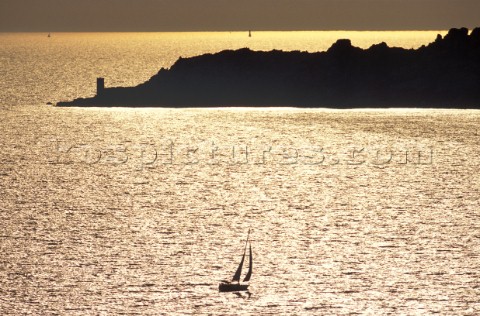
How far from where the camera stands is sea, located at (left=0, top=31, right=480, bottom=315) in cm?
Result: 2734

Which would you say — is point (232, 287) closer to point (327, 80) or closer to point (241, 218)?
point (241, 218)

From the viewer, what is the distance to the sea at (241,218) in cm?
2734

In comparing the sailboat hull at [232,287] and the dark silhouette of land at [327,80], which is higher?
the dark silhouette of land at [327,80]

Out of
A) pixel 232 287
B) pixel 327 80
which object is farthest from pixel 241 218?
pixel 327 80

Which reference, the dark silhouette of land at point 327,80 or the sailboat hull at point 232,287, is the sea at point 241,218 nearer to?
the sailboat hull at point 232,287

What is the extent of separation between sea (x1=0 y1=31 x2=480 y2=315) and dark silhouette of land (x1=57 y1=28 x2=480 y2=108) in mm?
16898

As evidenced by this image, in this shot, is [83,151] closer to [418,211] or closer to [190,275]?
[418,211]

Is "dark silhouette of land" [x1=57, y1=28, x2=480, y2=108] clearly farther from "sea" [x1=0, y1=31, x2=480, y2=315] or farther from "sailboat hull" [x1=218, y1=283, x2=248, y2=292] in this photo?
"sailboat hull" [x1=218, y1=283, x2=248, y2=292]

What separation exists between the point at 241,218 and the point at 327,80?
70.5m

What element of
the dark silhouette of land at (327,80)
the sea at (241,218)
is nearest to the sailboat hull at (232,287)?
the sea at (241,218)

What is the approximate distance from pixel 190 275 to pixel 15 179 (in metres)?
30.9

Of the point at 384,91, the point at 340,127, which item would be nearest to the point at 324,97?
the point at 384,91

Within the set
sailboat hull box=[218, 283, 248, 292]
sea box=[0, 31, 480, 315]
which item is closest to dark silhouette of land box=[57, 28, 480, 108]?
sea box=[0, 31, 480, 315]

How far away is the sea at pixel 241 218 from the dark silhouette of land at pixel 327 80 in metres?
16.9
